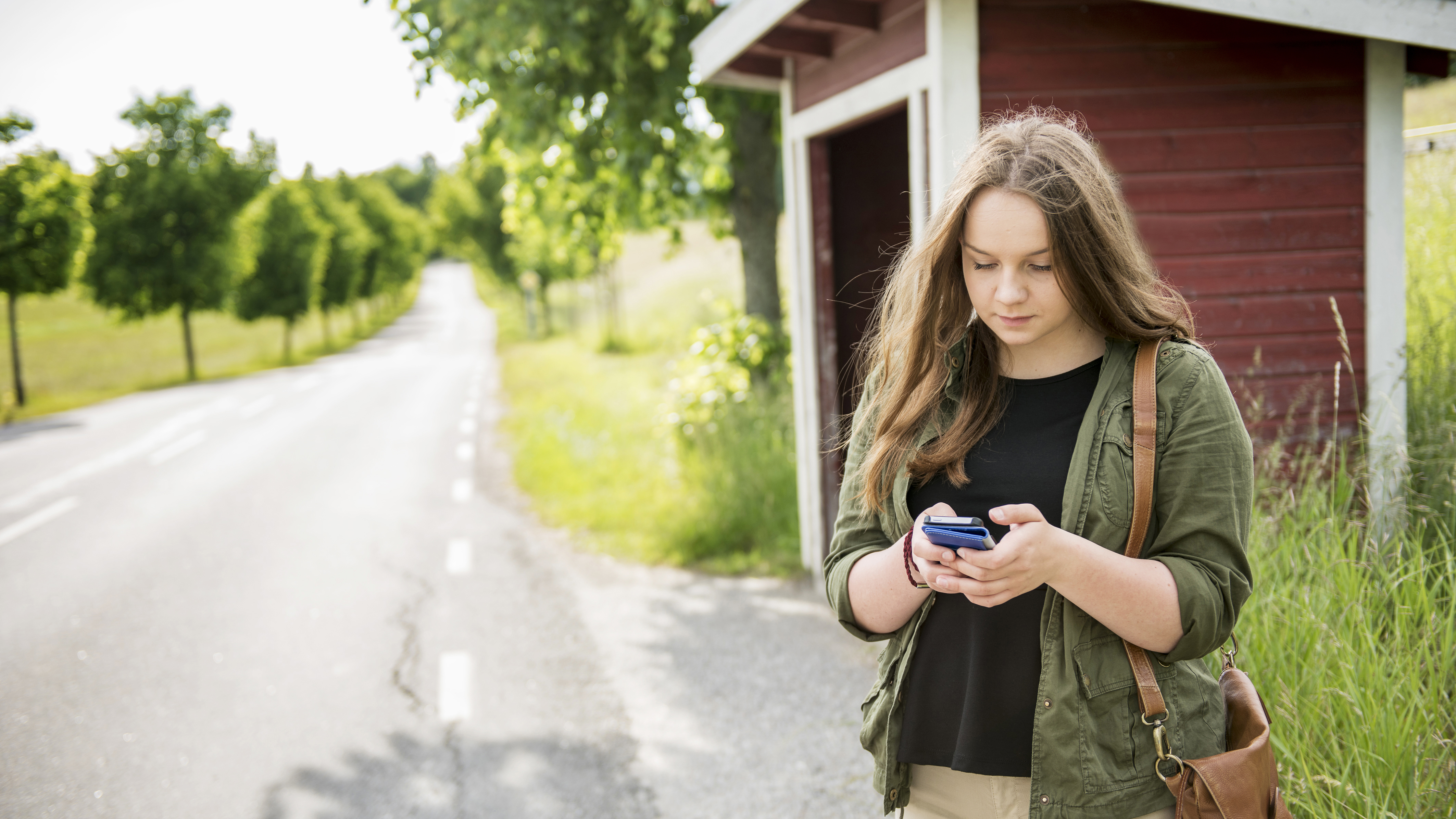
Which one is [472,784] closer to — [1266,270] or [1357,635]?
[1357,635]

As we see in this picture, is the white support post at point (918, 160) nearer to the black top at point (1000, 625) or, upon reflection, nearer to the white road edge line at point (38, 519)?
the black top at point (1000, 625)

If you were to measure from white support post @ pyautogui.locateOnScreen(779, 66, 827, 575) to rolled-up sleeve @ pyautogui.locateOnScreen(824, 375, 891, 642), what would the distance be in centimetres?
375

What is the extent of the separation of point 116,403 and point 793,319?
703 inches

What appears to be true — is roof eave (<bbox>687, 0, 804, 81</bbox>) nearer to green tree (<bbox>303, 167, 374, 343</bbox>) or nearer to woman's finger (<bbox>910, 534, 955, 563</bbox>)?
woman's finger (<bbox>910, 534, 955, 563</bbox>)

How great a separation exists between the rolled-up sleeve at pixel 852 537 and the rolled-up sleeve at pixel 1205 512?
50 centimetres

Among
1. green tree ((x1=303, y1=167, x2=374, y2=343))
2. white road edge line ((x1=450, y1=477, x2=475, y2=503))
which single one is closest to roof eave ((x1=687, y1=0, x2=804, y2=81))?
white road edge line ((x1=450, y1=477, x2=475, y2=503))

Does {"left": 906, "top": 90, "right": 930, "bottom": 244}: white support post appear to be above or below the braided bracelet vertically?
above

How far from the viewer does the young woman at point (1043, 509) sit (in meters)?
1.43

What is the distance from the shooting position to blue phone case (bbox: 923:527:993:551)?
1312mm

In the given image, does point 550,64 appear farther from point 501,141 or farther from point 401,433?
point 401,433

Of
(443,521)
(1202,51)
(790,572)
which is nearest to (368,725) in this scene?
(790,572)

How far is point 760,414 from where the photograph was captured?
7414 millimetres

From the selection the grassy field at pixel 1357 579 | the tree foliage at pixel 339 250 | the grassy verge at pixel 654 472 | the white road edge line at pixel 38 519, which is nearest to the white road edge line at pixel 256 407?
the grassy verge at pixel 654 472

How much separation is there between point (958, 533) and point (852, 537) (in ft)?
1.57
